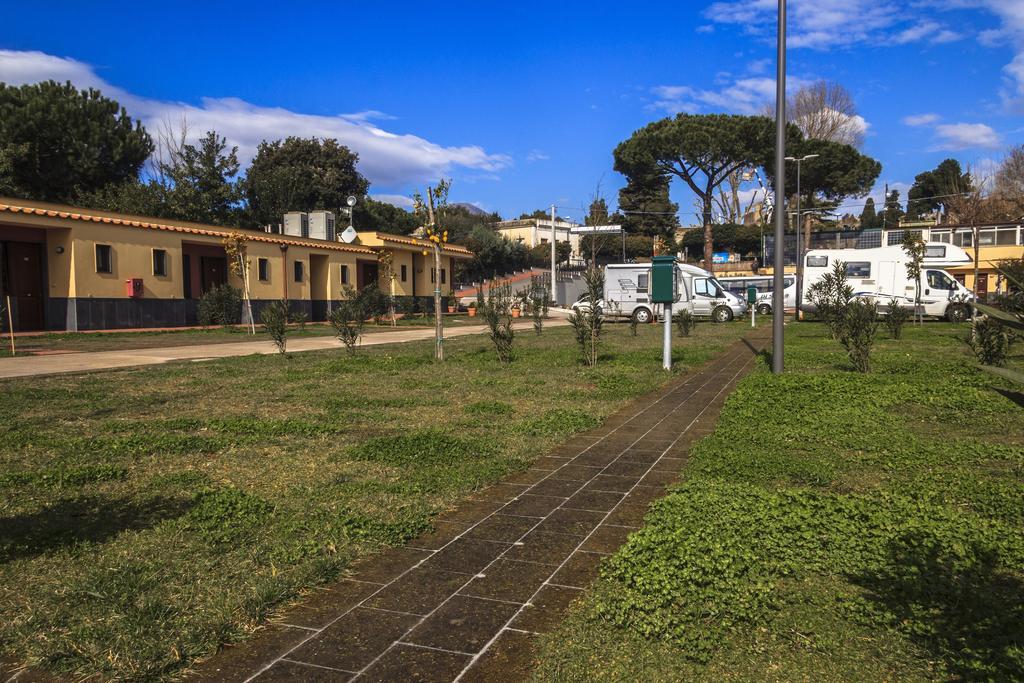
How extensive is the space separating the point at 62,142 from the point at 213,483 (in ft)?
130

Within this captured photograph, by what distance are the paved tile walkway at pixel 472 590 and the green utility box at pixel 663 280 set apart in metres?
6.20

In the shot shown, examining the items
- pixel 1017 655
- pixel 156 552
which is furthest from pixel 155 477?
pixel 1017 655

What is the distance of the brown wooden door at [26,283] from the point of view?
21.9m

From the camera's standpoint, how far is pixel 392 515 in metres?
4.48

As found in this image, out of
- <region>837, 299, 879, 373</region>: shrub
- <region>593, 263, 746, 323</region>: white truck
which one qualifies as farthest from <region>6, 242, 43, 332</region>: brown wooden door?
<region>837, 299, 879, 373</region>: shrub

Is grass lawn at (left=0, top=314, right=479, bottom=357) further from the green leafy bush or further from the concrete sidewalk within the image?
the green leafy bush

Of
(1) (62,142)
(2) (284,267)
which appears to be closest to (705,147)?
(2) (284,267)

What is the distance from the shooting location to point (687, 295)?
1173 inches

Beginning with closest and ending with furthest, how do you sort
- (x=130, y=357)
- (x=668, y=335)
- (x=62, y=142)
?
(x=668, y=335) < (x=130, y=357) < (x=62, y=142)

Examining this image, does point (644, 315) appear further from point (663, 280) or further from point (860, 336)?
point (860, 336)

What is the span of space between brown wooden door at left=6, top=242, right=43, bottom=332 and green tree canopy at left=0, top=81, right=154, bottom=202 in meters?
12.5

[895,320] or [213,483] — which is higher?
[895,320]

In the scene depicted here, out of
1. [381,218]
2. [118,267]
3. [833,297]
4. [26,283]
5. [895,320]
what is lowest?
[895,320]

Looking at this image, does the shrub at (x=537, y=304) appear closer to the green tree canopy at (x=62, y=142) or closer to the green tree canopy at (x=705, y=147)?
the green tree canopy at (x=705, y=147)
